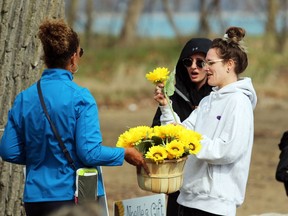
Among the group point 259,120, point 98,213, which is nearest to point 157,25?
point 259,120

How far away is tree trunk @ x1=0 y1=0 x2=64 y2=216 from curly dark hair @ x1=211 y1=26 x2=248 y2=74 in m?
1.76

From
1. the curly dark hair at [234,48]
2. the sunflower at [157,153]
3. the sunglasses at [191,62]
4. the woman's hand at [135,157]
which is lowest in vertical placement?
the woman's hand at [135,157]

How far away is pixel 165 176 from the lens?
4.70 m

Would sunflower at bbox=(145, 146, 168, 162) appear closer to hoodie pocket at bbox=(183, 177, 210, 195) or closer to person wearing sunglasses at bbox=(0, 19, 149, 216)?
person wearing sunglasses at bbox=(0, 19, 149, 216)

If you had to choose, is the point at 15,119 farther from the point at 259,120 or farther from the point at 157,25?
the point at 157,25

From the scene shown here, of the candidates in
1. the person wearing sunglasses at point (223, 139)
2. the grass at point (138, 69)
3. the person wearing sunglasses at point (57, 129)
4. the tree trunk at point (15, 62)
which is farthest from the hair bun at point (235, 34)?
the grass at point (138, 69)

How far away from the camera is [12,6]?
6.21 meters

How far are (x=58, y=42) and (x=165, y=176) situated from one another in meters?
0.94

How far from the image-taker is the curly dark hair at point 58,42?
4488 millimetres

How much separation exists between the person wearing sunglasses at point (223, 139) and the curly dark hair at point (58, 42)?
2.83ft

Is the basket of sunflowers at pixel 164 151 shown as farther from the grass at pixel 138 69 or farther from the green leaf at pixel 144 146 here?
the grass at pixel 138 69

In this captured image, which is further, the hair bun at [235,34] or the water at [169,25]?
the water at [169,25]

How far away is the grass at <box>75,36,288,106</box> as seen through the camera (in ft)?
67.6

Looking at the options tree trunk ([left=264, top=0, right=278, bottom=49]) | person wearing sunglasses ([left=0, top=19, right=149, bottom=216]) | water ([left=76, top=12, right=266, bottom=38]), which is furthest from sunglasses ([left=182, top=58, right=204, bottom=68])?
tree trunk ([left=264, top=0, right=278, bottom=49])
